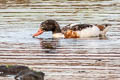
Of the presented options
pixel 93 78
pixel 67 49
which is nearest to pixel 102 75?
pixel 93 78

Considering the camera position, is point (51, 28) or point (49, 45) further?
point (51, 28)

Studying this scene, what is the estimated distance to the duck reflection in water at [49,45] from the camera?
1599cm

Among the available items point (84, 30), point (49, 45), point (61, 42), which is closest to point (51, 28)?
point (84, 30)

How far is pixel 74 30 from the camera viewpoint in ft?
61.6

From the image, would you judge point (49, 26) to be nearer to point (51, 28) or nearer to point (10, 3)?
point (51, 28)

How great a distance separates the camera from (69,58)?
14.4 metres

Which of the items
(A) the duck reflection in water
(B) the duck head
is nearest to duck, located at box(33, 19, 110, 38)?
(B) the duck head

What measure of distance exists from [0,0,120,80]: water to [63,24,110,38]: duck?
256mm

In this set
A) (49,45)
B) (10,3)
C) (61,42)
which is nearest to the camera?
(49,45)

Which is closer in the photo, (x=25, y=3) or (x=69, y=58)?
(x=69, y=58)

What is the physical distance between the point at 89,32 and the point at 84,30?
0.18 metres

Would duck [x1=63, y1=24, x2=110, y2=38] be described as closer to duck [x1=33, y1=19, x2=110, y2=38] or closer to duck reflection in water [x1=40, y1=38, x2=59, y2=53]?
duck [x1=33, y1=19, x2=110, y2=38]

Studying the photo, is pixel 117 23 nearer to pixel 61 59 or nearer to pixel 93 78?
pixel 61 59

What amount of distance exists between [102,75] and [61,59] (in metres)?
2.13
